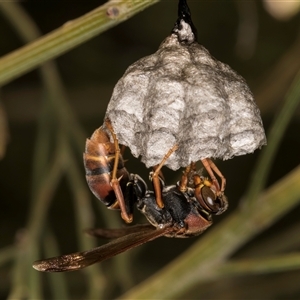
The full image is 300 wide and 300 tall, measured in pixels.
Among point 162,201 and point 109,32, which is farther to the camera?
point 109,32

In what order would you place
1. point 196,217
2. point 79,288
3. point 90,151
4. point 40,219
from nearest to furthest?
point 90,151, point 196,217, point 40,219, point 79,288

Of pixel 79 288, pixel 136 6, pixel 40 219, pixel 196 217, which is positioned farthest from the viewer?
pixel 79 288

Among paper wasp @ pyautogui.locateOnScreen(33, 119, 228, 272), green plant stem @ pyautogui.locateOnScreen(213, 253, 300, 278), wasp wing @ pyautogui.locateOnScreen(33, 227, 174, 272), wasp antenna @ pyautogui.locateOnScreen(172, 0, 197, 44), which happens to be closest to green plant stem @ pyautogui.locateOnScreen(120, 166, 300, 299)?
green plant stem @ pyautogui.locateOnScreen(213, 253, 300, 278)

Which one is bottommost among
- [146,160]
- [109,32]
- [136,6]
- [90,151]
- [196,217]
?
[196,217]

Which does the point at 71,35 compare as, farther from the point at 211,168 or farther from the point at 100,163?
the point at 211,168

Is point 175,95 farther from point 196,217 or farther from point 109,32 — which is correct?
point 109,32

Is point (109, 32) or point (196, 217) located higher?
point (109, 32)

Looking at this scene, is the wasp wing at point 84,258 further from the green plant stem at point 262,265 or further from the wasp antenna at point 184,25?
the wasp antenna at point 184,25

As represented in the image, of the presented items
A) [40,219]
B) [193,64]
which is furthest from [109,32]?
[193,64]
